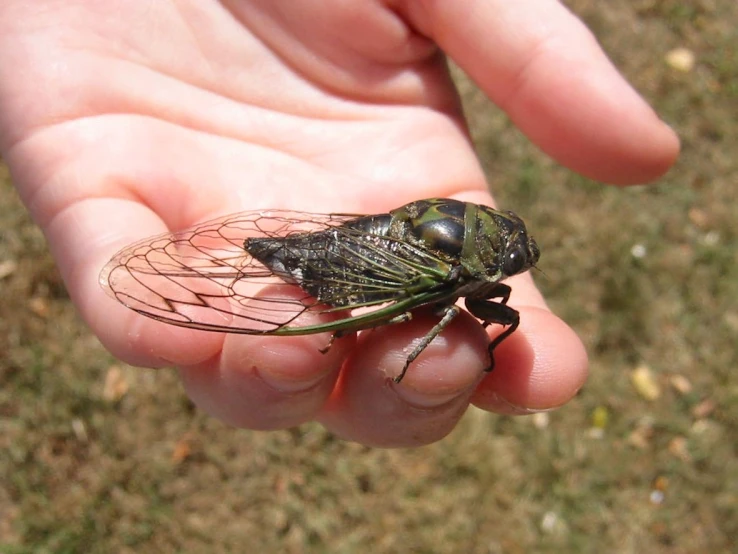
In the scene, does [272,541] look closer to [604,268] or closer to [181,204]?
[181,204]

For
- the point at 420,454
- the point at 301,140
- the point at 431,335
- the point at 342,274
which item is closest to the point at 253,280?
the point at 342,274

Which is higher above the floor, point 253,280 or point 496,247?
point 496,247

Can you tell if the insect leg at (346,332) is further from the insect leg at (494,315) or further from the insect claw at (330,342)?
the insect leg at (494,315)

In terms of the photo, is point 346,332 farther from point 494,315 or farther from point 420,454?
point 420,454

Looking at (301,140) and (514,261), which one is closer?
(514,261)

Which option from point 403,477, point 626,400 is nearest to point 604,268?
point 626,400

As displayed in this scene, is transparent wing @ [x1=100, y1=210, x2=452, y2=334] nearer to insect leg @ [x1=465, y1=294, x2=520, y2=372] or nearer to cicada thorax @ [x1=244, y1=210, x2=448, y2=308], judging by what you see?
cicada thorax @ [x1=244, y1=210, x2=448, y2=308]
